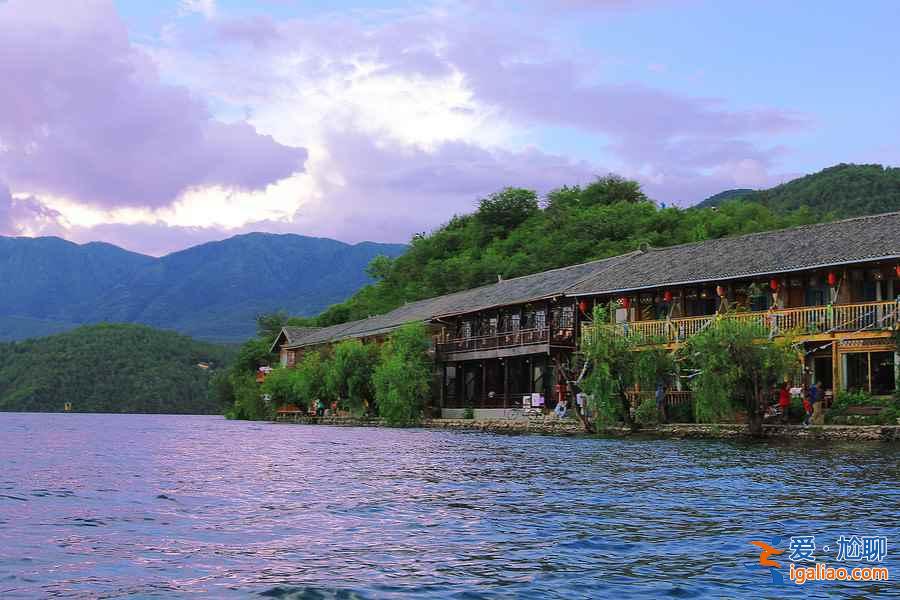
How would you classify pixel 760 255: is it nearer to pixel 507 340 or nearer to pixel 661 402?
pixel 661 402

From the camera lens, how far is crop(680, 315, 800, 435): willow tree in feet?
93.0

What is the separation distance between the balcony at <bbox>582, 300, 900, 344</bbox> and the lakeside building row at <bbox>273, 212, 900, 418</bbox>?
37 mm

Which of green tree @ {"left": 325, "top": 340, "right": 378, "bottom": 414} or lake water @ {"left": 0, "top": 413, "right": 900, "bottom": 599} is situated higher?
green tree @ {"left": 325, "top": 340, "right": 378, "bottom": 414}

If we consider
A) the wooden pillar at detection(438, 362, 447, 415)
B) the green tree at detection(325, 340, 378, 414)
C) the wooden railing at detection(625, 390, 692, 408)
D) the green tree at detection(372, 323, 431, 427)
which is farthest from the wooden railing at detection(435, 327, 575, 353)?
the wooden railing at detection(625, 390, 692, 408)

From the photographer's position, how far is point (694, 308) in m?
37.0

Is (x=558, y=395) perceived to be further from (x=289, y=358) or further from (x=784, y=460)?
(x=289, y=358)

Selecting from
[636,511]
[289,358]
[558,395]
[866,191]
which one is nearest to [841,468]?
[636,511]

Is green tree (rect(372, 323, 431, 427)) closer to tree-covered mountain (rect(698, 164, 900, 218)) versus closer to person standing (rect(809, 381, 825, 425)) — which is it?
person standing (rect(809, 381, 825, 425))

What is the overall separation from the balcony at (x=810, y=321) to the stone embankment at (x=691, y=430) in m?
3.09

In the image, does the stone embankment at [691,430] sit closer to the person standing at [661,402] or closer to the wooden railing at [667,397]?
the person standing at [661,402]

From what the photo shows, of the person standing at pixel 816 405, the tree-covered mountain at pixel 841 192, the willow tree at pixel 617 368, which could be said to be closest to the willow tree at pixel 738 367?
the person standing at pixel 816 405

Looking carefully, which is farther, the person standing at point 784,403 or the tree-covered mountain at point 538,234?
the tree-covered mountain at point 538,234

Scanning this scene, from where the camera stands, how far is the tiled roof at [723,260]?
31.5 m

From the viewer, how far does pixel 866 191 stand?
8269 cm
